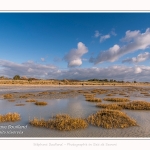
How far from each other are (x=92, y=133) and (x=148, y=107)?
935 centimetres

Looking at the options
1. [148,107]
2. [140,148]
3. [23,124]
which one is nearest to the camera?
[140,148]

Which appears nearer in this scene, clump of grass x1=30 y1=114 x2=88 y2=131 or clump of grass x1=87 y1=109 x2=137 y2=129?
clump of grass x1=30 y1=114 x2=88 y2=131

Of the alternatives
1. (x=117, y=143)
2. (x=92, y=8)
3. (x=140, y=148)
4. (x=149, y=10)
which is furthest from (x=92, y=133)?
(x=149, y=10)

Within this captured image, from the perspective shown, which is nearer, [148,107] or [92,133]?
[92,133]

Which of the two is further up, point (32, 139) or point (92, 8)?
point (92, 8)

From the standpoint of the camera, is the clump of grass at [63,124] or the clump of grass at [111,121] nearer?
the clump of grass at [63,124]

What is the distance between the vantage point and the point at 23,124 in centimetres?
990

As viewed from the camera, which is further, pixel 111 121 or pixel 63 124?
pixel 111 121

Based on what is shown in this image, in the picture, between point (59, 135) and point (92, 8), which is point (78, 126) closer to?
point (59, 135)

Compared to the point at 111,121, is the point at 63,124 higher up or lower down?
higher up

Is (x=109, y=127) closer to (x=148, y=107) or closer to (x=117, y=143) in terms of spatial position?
(x=117, y=143)

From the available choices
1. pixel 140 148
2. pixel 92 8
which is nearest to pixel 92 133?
pixel 140 148

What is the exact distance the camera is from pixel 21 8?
10.1 m

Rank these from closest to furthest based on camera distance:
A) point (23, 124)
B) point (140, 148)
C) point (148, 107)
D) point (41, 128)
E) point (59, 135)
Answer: point (140, 148) → point (59, 135) → point (41, 128) → point (23, 124) → point (148, 107)
